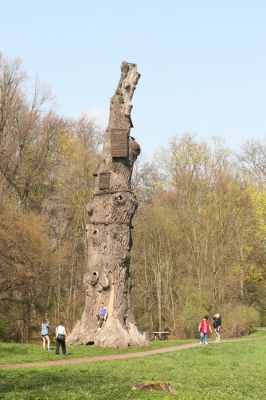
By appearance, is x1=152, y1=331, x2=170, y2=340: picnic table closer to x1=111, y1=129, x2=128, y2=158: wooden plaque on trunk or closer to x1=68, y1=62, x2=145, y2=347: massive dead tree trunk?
x1=68, y1=62, x2=145, y2=347: massive dead tree trunk

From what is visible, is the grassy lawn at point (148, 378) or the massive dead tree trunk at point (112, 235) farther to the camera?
the massive dead tree trunk at point (112, 235)

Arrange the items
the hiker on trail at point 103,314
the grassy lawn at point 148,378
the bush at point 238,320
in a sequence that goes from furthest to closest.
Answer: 1. the bush at point 238,320
2. the hiker on trail at point 103,314
3. the grassy lawn at point 148,378

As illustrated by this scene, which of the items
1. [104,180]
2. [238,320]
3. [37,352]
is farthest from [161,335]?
[37,352]

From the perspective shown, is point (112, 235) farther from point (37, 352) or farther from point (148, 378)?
point (148, 378)

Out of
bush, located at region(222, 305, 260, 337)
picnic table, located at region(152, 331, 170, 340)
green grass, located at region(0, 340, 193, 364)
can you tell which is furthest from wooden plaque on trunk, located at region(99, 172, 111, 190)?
bush, located at region(222, 305, 260, 337)

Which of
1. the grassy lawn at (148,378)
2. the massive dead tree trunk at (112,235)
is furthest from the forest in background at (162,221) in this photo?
the grassy lawn at (148,378)

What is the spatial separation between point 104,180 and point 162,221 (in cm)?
1775

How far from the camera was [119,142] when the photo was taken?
29359mm

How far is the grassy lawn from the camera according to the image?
41.2 feet

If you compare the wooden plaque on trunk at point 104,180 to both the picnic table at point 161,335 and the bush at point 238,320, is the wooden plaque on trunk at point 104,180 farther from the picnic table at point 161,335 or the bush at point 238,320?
the bush at point 238,320

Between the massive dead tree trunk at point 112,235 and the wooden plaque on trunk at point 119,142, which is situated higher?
the wooden plaque on trunk at point 119,142

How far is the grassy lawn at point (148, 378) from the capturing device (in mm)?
12555

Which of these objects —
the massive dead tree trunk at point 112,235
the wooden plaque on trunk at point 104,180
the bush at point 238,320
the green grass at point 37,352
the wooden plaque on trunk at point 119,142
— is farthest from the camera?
the bush at point 238,320

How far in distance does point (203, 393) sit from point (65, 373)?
16.8 ft
